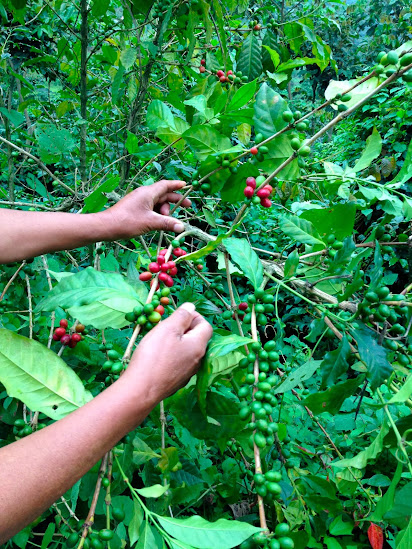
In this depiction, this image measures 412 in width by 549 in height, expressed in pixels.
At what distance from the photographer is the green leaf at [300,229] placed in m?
0.96

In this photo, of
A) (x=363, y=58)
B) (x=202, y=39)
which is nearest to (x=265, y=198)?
(x=202, y=39)

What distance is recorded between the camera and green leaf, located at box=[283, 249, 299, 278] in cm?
92

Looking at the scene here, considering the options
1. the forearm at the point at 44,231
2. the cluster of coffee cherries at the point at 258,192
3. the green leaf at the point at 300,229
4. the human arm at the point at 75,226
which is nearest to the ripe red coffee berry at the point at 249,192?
the cluster of coffee cherries at the point at 258,192

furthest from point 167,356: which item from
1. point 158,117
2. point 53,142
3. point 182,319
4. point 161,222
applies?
point 53,142

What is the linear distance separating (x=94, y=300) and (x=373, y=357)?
0.57 meters

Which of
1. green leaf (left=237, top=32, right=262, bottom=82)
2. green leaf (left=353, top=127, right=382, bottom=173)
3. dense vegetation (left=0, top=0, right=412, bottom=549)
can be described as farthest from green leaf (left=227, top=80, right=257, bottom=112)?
green leaf (left=237, top=32, right=262, bottom=82)

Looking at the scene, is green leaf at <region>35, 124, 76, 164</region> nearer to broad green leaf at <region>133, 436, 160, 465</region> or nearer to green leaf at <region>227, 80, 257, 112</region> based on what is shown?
green leaf at <region>227, 80, 257, 112</region>

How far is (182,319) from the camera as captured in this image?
2.69 feet

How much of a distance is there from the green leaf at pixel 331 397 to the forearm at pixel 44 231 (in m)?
0.79

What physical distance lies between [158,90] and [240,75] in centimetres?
74

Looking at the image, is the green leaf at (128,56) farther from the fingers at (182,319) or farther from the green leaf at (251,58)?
the fingers at (182,319)

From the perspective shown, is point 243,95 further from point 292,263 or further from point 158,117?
point 292,263

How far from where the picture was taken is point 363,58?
8078mm

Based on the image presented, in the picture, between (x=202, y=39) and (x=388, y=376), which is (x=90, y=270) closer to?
(x=388, y=376)
